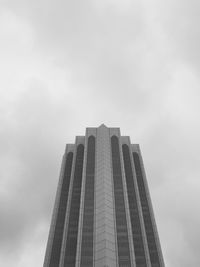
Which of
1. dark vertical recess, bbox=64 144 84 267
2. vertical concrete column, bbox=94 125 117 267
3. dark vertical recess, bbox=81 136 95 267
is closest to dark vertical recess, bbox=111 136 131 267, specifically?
vertical concrete column, bbox=94 125 117 267

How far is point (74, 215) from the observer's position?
384 feet

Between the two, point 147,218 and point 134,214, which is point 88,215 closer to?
point 134,214

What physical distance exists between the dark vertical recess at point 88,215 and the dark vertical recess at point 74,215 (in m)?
6.02

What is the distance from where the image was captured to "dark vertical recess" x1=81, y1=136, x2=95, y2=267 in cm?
9494

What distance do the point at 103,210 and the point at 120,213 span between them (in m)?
7.41

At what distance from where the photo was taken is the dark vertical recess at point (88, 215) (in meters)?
94.9

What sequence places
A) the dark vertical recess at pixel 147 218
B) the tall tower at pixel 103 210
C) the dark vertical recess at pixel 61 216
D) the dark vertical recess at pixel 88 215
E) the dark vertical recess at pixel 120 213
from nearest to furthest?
the dark vertical recess at pixel 88 215
the dark vertical recess at pixel 120 213
the tall tower at pixel 103 210
the dark vertical recess at pixel 61 216
the dark vertical recess at pixel 147 218

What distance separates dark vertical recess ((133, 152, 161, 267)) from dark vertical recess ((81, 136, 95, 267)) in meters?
22.3

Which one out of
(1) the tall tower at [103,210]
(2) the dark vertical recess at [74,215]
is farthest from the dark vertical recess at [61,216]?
(2) the dark vertical recess at [74,215]

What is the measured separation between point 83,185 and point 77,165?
20.1 metres

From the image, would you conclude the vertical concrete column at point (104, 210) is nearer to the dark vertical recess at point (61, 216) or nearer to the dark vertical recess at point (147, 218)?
the dark vertical recess at point (61, 216)

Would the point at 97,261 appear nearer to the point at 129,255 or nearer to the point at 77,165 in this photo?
the point at 129,255

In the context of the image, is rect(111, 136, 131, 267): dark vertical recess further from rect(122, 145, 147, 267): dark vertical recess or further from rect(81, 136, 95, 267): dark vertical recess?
rect(81, 136, 95, 267): dark vertical recess

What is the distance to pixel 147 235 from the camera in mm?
112062
